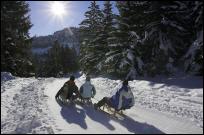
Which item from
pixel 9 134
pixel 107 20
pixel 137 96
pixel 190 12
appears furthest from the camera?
pixel 107 20

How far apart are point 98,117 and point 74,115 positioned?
1041 millimetres

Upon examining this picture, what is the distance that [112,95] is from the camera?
1327 cm

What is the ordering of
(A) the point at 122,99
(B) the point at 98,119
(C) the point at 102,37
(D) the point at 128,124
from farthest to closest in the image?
(C) the point at 102,37
(A) the point at 122,99
(B) the point at 98,119
(D) the point at 128,124

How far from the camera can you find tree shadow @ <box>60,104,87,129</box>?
1118 cm

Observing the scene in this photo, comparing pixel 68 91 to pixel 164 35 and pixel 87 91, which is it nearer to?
pixel 87 91

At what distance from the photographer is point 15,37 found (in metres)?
31.1

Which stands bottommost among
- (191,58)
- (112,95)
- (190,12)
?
(112,95)

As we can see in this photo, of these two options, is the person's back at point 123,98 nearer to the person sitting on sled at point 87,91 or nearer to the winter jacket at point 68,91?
the person sitting on sled at point 87,91

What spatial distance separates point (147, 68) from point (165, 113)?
37.4 ft

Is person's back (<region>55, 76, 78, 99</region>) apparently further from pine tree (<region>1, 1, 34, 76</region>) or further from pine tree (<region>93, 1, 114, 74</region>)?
pine tree (<region>93, 1, 114, 74</region>)

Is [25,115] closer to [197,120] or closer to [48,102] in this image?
[48,102]

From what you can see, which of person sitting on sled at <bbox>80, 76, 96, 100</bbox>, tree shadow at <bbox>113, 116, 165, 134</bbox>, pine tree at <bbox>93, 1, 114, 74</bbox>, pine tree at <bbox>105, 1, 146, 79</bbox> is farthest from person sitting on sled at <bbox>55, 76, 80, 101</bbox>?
pine tree at <bbox>93, 1, 114, 74</bbox>

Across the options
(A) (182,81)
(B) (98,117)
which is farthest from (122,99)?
(A) (182,81)

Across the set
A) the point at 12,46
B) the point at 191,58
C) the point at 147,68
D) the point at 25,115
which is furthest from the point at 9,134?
the point at 12,46
